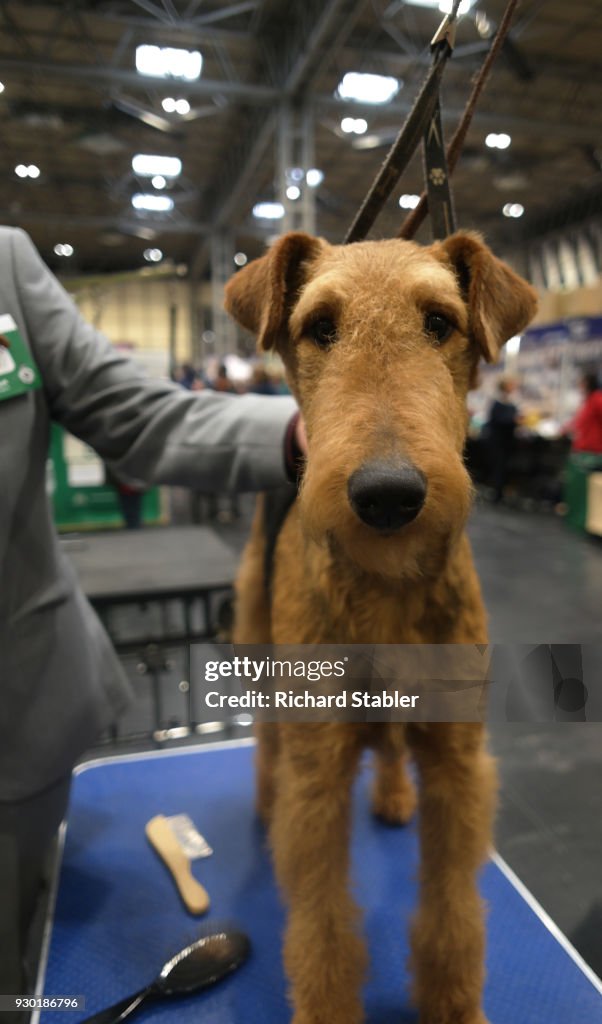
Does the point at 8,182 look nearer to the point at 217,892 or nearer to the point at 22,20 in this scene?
the point at 22,20

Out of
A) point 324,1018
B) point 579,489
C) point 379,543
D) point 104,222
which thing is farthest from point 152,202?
point 579,489

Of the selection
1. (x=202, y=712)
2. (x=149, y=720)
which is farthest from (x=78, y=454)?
(x=202, y=712)

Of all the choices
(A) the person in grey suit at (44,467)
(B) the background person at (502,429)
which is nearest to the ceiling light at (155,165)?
(A) the person in grey suit at (44,467)

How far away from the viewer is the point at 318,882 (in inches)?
36.1

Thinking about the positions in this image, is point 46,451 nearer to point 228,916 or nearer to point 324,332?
point 324,332

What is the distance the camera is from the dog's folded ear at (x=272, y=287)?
84 cm

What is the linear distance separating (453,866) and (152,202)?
1536mm

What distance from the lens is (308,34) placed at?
3.34ft

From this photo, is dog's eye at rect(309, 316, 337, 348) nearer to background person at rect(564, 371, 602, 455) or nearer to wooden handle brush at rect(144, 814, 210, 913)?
wooden handle brush at rect(144, 814, 210, 913)

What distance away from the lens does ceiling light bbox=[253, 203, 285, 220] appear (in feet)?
3.72

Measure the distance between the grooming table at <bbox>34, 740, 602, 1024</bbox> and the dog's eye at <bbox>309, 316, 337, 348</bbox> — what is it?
0.76 m

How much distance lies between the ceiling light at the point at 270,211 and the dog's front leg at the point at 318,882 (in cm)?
90

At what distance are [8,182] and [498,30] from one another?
3.09 ft

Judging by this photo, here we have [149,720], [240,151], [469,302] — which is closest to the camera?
[469,302]
